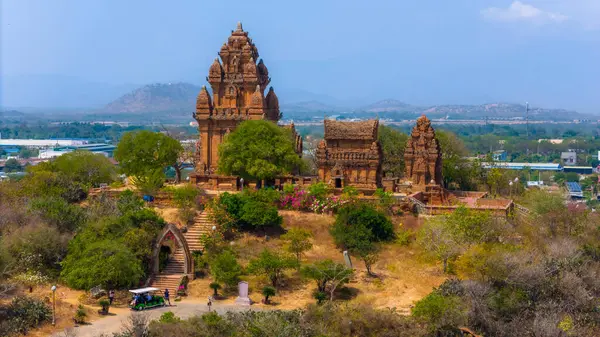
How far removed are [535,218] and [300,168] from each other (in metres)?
18.0

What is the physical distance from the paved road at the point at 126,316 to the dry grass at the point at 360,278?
1.35 meters

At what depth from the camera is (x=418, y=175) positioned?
49844mm

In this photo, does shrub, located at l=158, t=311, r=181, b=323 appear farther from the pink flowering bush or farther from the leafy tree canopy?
the leafy tree canopy

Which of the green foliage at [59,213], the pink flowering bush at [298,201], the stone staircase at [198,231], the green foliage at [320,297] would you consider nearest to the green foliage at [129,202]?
the green foliage at [59,213]

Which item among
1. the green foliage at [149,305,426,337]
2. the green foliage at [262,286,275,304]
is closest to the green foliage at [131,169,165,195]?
the green foliage at [262,286,275,304]

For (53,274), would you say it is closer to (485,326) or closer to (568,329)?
(485,326)

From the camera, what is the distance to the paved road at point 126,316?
103ft

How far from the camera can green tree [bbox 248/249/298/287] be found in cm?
3709

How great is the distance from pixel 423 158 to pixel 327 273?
51.8 ft

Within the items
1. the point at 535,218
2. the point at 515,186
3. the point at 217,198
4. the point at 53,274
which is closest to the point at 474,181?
the point at 515,186

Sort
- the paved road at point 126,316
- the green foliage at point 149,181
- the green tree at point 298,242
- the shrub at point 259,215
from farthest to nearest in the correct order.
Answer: the green foliage at point 149,181 → the shrub at point 259,215 → the green tree at point 298,242 → the paved road at point 126,316

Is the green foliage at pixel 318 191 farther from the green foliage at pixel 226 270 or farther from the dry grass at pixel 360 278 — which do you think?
the green foliage at pixel 226 270

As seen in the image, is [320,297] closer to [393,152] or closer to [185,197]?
[185,197]

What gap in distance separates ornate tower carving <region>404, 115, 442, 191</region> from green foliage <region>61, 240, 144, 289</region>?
1954cm
